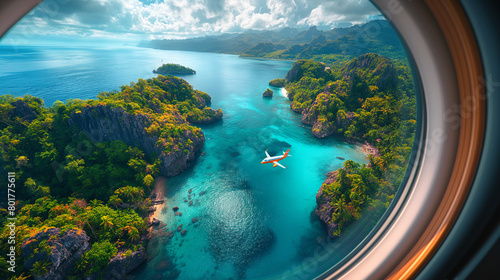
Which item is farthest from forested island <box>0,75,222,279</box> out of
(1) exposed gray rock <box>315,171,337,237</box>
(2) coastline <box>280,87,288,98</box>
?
(2) coastline <box>280,87,288,98</box>

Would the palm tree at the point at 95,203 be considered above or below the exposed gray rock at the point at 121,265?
above

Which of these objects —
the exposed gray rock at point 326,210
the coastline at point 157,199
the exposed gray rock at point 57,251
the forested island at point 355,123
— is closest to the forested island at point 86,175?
the exposed gray rock at point 57,251

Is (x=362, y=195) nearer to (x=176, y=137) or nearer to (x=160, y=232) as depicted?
(x=160, y=232)

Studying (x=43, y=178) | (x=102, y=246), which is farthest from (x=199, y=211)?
(x=43, y=178)

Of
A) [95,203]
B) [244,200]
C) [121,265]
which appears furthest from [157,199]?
[244,200]

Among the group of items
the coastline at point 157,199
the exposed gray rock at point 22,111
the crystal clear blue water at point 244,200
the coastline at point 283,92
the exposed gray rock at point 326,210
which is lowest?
the coastline at point 157,199

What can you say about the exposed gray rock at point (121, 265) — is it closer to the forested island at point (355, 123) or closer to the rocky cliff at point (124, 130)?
the rocky cliff at point (124, 130)

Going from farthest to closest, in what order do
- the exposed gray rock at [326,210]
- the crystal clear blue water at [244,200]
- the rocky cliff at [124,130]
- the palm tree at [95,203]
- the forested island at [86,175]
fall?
the rocky cliff at [124,130] → the palm tree at [95,203] → the exposed gray rock at [326,210] → the crystal clear blue water at [244,200] → the forested island at [86,175]

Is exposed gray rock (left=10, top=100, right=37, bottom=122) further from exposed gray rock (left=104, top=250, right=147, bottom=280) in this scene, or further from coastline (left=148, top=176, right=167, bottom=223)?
exposed gray rock (left=104, top=250, right=147, bottom=280)
